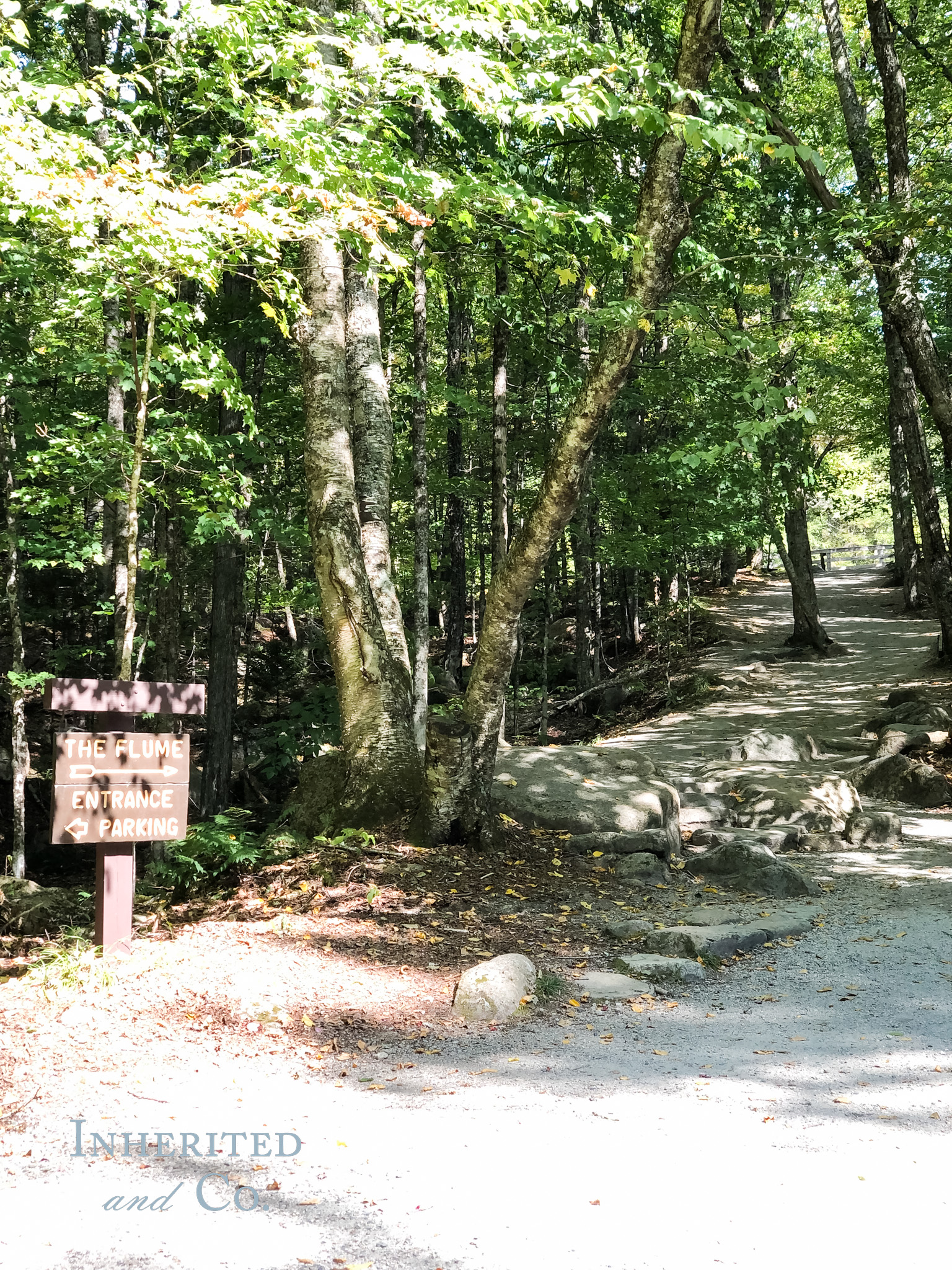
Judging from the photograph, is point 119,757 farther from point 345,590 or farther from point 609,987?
point 609,987

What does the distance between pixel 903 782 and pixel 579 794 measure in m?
4.59

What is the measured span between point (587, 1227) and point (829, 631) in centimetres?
2018

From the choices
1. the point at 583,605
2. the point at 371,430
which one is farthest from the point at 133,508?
the point at 583,605

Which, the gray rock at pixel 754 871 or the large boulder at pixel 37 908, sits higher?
the gray rock at pixel 754 871

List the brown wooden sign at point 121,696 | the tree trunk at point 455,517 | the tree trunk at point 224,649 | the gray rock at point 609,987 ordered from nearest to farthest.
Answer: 1. the brown wooden sign at point 121,696
2. the gray rock at point 609,987
3. the tree trunk at point 224,649
4. the tree trunk at point 455,517

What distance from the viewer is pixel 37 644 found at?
15.1 metres

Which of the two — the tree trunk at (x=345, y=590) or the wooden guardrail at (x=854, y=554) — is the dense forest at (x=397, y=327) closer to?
the tree trunk at (x=345, y=590)

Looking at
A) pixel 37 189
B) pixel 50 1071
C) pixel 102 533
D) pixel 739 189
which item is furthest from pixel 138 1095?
pixel 102 533

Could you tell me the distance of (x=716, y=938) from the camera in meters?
5.50

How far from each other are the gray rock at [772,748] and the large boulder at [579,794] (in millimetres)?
3328

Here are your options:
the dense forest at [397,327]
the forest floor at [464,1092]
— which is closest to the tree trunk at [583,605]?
the dense forest at [397,327]

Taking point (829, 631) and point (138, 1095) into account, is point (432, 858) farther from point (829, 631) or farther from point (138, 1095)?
point (829, 631)

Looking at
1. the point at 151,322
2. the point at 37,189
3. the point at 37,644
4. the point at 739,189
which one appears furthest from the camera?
the point at 37,644

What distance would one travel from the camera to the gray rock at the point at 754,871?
23.2ft
